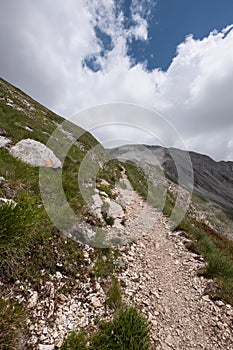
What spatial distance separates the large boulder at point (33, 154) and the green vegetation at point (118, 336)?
7.49 metres

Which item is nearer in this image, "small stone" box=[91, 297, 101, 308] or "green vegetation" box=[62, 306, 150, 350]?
"green vegetation" box=[62, 306, 150, 350]

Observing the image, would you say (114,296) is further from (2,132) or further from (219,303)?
(2,132)

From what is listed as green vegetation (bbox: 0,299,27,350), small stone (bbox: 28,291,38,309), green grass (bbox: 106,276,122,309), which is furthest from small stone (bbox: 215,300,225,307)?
green vegetation (bbox: 0,299,27,350)

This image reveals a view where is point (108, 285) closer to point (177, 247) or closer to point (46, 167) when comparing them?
point (177, 247)

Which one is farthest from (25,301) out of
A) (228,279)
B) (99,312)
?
(228,279)

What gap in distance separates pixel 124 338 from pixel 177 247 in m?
5.13

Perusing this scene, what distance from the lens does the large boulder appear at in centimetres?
1021

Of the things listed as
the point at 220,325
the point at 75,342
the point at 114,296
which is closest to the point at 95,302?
the point at 114,296

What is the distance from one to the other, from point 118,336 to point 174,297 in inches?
99.5

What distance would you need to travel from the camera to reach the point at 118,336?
415 cm

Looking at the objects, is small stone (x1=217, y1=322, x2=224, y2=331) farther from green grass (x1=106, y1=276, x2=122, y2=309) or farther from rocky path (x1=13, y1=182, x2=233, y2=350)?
green grass (x1=106, y1=276, x2=122, y2=309)

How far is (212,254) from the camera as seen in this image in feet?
27.4

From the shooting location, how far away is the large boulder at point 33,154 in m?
10.2

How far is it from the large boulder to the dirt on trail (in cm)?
540
